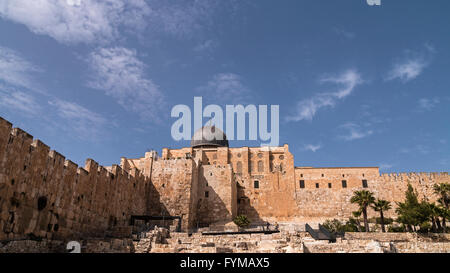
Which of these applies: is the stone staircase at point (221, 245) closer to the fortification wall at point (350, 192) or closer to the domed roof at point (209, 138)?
the fortification wall at point (350, 192)

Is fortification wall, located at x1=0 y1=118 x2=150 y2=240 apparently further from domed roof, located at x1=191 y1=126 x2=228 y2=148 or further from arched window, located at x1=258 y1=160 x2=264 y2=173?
arched window, located at x1=258 y1=160 x2=264 y2=173

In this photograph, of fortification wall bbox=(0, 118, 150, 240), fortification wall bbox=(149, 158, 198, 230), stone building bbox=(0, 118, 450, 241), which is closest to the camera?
fortification wall bbox=(0, 118, 150, 240)

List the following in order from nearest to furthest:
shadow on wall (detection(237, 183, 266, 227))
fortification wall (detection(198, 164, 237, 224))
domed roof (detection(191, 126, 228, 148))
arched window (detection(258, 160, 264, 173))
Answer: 1. fortification wall (detection(198, 164, 237, 224))
2. shadow on wall (detection(237, 183, 266, 227))
3. arched window (detection(258, 160, 264, 173))
4. domed roof (detection(191, 126, 228, 148))

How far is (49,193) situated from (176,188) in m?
15.2

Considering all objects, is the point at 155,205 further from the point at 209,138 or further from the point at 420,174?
the point at 420,174

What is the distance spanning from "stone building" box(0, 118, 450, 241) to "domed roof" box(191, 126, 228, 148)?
0.18 m

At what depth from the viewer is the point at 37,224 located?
674 inches

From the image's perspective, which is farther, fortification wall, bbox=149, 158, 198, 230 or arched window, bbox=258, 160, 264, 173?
arched window, bbox=258, 160, 264, 173

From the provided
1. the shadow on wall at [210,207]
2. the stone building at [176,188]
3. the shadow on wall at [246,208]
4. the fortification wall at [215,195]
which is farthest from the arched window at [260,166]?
the shadow on wall at [210,207]

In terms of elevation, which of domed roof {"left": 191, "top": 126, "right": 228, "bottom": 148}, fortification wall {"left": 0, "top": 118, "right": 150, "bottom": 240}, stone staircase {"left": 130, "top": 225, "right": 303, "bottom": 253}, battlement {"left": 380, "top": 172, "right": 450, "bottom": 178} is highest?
domed roof {"left": 191, "top": 126, "right": 228, "bottom": 148}

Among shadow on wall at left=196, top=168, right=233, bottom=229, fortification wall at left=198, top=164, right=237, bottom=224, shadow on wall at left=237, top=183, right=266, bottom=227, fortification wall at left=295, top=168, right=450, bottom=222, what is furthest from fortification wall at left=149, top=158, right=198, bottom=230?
fortification wall at left=295, top=168, right=450, bottom=222

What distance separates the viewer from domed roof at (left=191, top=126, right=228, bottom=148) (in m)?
50.4

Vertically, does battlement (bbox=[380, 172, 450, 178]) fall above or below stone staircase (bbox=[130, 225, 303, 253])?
above
